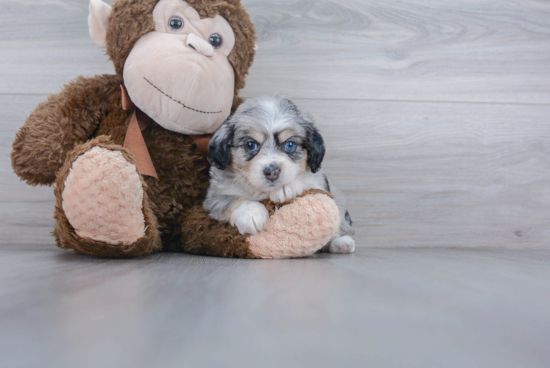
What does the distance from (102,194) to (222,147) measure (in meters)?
0.38

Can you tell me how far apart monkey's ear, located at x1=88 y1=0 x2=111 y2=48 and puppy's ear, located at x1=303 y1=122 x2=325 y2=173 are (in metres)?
0.69

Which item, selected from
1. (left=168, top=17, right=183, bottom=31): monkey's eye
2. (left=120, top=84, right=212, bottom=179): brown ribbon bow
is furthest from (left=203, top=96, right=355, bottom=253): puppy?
(left=168, top=17, right=183, bottom=31): monkey's eye

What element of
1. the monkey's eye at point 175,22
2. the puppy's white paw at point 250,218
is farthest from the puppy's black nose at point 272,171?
the monkey's eye at point 175,22

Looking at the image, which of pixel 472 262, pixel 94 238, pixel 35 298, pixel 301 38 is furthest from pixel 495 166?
pixel 35 298

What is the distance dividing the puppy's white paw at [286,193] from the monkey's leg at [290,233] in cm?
2

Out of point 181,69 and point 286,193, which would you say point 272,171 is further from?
point 181,69

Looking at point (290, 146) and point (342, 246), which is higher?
point (290, 146)

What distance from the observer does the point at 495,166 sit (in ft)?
5.94

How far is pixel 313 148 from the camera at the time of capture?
4.06 ft

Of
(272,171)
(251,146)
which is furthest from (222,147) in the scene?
(272,171)

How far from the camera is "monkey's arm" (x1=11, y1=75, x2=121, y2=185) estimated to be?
117 centimetres

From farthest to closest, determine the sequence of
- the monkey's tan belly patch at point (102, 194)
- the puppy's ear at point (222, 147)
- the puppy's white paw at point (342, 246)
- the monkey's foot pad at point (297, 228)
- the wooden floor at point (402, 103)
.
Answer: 1. the wooden floor at point (402, 103)
2. the puppy's white paw at point (342, 246)
3. the puppy's ear at point (222, 147)
4. the monkey's foot pad at point (297, 228)
5. the monkey's tan belly patch at point (102, 194)

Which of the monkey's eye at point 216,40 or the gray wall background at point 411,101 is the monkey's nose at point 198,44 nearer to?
the monkey's eye at point 216,40

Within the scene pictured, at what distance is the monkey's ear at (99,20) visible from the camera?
4.00 ft
